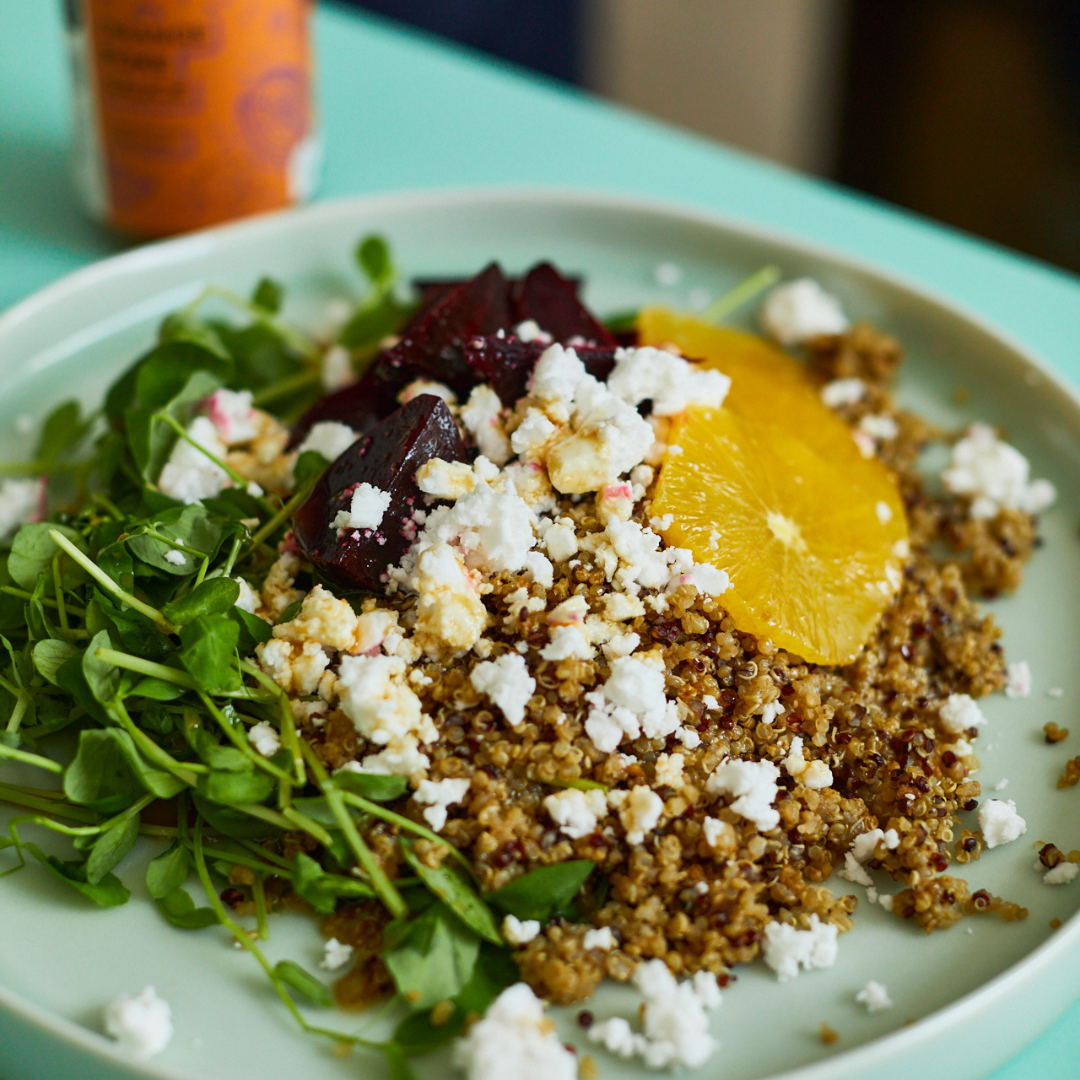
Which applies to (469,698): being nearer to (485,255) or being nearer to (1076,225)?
(485,255)

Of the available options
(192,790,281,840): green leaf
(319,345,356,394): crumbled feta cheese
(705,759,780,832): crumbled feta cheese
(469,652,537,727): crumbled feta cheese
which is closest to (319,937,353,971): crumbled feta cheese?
(192,790,281,840): green leaf

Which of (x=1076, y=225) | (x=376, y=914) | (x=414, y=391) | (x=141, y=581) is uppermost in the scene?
(x=414, y=391)

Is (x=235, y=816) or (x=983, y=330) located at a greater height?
(x=983, y=330)

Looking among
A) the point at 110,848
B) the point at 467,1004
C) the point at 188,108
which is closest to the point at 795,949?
the point at 467,1004

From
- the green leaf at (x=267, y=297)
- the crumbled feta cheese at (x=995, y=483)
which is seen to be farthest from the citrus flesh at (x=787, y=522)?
the green leaf at (x=267, y=297)

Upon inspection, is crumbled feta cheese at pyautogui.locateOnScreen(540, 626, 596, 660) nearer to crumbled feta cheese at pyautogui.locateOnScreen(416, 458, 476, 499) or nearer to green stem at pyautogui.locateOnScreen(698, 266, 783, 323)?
crumbled feta cheese at pyautogui.locateOnScreen(416, 458, 476, 499)

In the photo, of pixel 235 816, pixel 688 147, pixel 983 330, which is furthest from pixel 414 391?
pixel 688 147

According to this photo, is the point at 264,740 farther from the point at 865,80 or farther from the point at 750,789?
the point at 865,80
